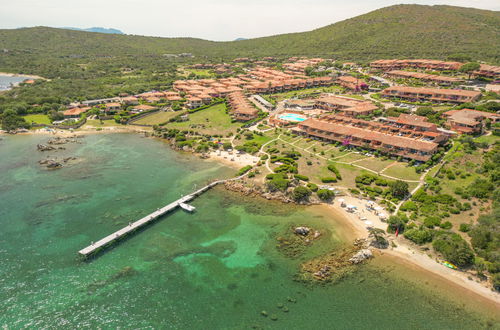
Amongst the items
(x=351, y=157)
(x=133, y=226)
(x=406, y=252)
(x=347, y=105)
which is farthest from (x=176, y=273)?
(x=347, y=105)

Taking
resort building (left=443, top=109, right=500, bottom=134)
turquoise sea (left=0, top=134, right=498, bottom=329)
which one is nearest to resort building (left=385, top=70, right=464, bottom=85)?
resort building (left=443, top=109, right=500, bottom=134)

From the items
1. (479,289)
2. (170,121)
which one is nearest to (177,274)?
(479,289)

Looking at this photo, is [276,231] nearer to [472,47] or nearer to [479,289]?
[479,289]

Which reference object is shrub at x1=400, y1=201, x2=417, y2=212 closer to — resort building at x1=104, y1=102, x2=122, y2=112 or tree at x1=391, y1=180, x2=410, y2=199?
tree at x1=391, y1=180, x2=410, y2=199

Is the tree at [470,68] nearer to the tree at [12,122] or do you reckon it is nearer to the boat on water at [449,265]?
the boat on water at [449,265]

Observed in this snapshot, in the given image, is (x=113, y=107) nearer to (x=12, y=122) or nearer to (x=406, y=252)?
(x=12, y=122)

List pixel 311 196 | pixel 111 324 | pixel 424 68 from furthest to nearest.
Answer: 1. pixel 424 68
2. pixel 311 196
3. pixel 111 324

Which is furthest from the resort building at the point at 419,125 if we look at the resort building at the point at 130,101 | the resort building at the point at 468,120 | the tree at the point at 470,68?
the resort building at the point at 130,101

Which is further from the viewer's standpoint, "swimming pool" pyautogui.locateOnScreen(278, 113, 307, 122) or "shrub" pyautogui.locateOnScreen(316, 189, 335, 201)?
"swimming pool" pyautogui.locateOnScreen(278, 113, 307, 122)
